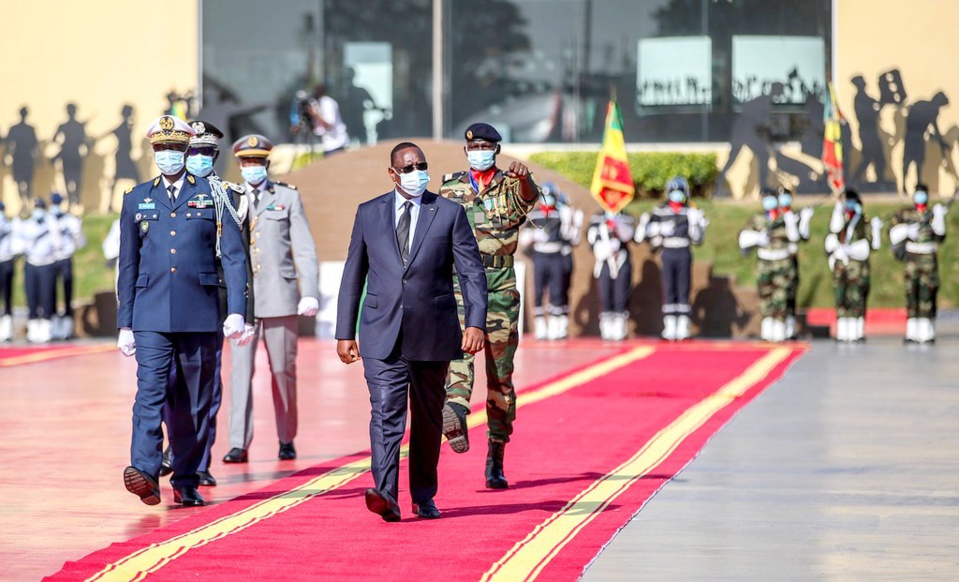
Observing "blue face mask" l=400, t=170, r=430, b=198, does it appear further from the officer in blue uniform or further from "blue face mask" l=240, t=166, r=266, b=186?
"blue face mask" l=240, t=166, r=266, b=186

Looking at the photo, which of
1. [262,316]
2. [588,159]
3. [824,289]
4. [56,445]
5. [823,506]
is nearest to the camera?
[823,506]

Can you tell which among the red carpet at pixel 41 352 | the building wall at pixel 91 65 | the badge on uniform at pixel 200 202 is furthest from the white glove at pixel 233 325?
the building wall at pixel 91 65

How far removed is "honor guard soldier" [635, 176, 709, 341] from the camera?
77.8ft

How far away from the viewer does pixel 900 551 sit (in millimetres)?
7883

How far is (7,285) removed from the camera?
25203 mm

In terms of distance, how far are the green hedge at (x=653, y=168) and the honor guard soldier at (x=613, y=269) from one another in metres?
7.07

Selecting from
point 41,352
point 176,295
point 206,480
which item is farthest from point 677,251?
point 176,295

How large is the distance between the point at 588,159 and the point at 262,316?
20.8 metres

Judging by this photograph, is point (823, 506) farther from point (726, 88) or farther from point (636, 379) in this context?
point (726, 88)

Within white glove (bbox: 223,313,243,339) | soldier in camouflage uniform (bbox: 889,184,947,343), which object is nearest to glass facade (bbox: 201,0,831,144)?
soldier in camouflage uniform (bbox: 889,184,947,343)

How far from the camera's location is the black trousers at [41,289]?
24.8 meters

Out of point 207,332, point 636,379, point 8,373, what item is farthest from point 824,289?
point 207,332

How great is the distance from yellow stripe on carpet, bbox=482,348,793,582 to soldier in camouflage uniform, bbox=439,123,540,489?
63 cm

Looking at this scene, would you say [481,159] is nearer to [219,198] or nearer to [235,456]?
[219,198]
